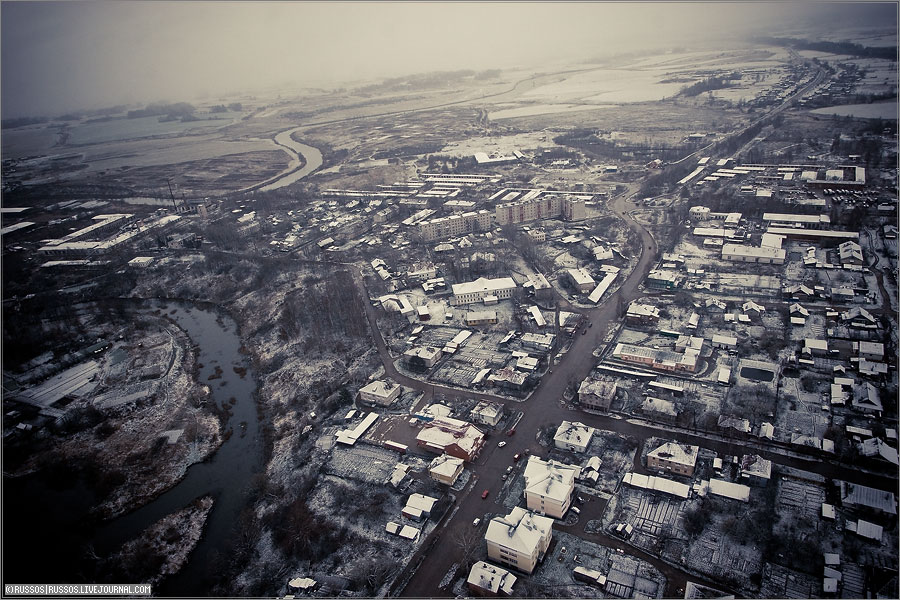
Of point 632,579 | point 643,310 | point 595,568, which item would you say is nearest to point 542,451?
point 595,568

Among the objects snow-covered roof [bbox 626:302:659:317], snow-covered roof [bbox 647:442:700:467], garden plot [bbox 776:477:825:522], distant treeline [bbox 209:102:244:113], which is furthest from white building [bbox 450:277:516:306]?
distant treeline [bbox 209:102:244:113]

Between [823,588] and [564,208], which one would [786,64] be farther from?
[823,588]

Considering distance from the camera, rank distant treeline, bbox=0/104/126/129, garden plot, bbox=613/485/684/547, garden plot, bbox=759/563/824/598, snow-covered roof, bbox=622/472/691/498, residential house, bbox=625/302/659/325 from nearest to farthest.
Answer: garden plot, bbox=759/563/824/598, garden plot, bbox=613/485/684/547, snow-covered roof, bbox=622/472/691/498, residential house, bbox=625/302/659/325, distant treeline, bbox=0/104/126/129

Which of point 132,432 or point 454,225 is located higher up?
point 454,225

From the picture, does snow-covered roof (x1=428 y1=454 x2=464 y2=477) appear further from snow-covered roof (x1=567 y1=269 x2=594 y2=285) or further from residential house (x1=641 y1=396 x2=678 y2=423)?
snow-covered roof (x1=567 y1=269 x2=594 y2=285)

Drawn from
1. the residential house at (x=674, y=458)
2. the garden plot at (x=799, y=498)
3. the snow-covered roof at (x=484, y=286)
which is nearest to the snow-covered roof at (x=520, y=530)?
the residential house at (x=674, y=458)

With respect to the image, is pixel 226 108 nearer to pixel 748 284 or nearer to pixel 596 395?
pixel 748 284

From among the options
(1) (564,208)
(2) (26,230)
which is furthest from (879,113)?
(2) (26,230)
